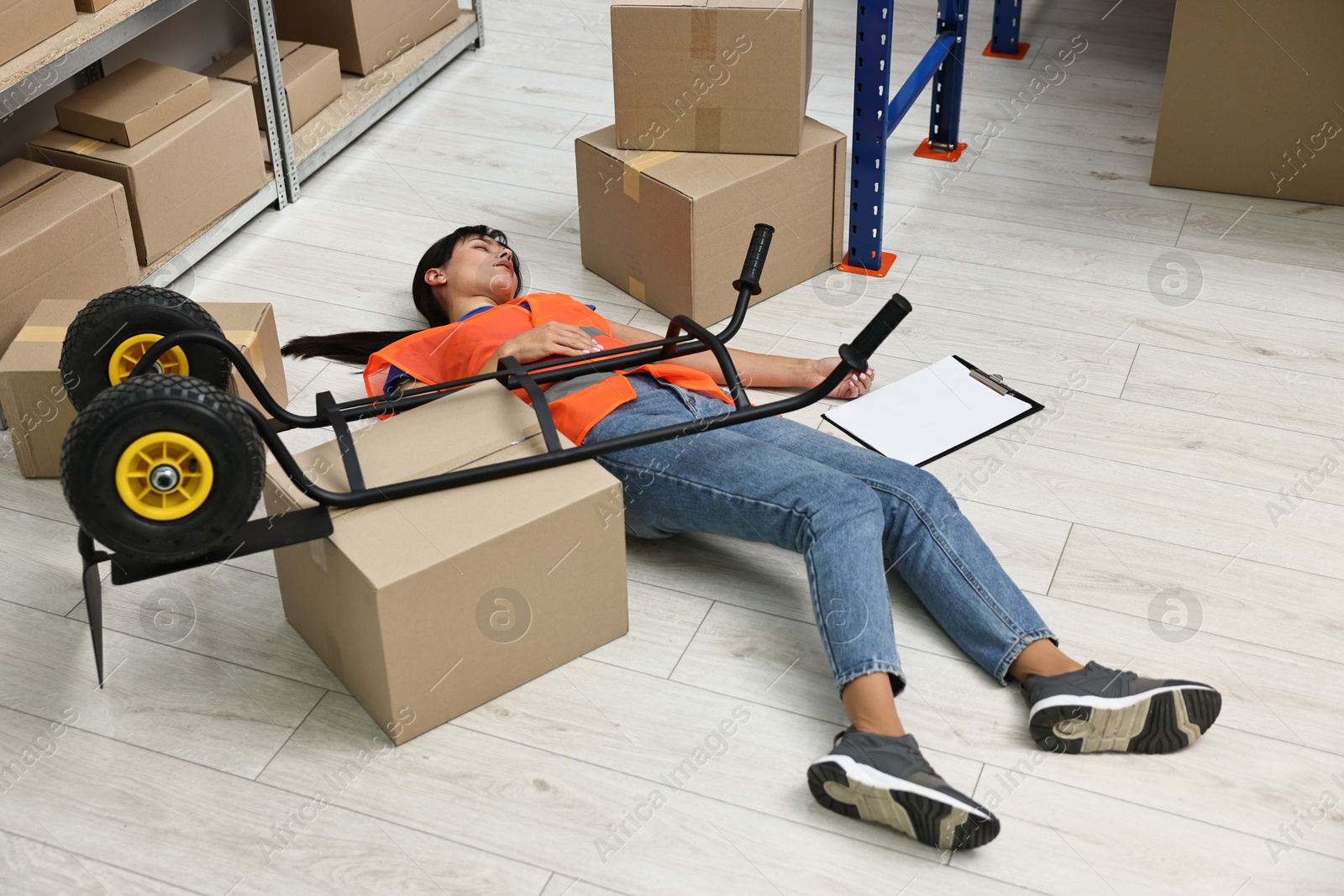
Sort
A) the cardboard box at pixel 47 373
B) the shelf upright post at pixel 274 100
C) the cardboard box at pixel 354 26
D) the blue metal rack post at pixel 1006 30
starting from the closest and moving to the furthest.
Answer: the cardboard box at pixel 47 373 → the shelf upright post at pixel 274 100 → the cardboard box at pixel 354 26 → the blue metal rack post at pixel 1006 30

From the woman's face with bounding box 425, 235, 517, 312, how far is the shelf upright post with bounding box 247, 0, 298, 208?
99 centimetres

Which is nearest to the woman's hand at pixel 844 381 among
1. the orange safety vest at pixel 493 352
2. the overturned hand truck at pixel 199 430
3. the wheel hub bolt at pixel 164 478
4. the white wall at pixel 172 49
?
the orange safety vest at pixel 493 352

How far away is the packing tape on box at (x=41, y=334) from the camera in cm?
210

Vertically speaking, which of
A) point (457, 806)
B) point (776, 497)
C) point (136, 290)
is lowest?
point (457, 806)

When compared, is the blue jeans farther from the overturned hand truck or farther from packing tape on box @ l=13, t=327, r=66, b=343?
packing tape on box @ l=13, t=327, r=66, b=343

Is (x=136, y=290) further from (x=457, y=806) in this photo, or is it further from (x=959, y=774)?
(x=959, y=774)

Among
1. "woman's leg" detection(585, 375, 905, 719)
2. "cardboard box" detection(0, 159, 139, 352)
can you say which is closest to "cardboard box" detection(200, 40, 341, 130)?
"cardboard box" detection(0, 159, 139, 352)

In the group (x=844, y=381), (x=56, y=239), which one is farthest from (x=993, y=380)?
(x=56, y=239)

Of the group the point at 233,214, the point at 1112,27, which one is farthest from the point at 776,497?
the point at 1112,27

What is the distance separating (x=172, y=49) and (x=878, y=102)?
165 centimetres

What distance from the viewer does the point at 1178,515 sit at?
1.99 meters

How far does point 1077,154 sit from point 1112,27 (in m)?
0.86

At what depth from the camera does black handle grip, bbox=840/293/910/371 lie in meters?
1.56

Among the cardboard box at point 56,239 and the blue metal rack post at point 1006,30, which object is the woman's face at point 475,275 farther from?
the blue metal rack post at point 1006,30
